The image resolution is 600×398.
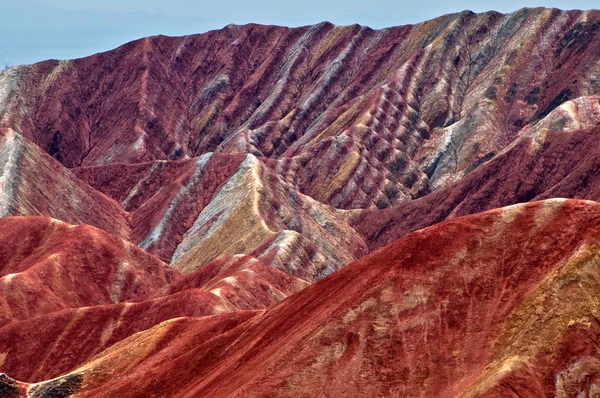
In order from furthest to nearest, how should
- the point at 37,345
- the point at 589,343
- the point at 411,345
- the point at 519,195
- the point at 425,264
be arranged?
1. the point at 519,195
2. the point at 37,345
3. the point at 425,264
4. the point at 411,345
5. the point at 589,343

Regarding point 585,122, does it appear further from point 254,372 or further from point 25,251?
point 254,372

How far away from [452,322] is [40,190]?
13551cm

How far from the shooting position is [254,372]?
64500 millimetres

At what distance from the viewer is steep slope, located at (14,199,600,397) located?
5719 centimetres

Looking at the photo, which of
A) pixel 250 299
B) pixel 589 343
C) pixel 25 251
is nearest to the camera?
pixel 589 343

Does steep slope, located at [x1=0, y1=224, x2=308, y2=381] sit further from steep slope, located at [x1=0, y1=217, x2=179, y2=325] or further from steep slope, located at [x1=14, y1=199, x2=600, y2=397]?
steep slope, located at [x1=14, y1=199, x2=600, y2=397]

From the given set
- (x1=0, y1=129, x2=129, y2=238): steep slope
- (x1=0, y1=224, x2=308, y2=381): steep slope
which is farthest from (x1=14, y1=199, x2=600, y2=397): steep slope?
(x1=0, y1=129, x2=129, y2=238): steep slope

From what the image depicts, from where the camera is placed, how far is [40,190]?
18312 cm

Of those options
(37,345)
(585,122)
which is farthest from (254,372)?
(585,122)

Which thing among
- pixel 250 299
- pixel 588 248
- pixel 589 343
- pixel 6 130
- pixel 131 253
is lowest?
pixel 589 343

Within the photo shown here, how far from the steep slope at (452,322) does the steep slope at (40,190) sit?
111 meters

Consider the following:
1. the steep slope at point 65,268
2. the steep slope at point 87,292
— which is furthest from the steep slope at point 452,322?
the steep slope at point 65,268

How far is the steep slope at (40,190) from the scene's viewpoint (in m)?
175

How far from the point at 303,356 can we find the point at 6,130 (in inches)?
5866
